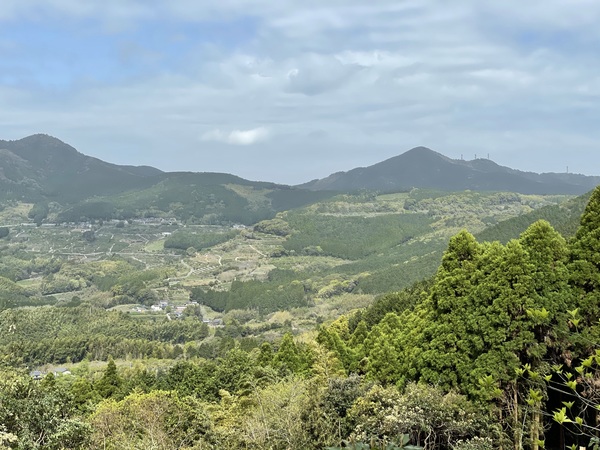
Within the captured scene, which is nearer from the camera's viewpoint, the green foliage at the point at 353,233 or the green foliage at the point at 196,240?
the green foliage at the point at 353,233

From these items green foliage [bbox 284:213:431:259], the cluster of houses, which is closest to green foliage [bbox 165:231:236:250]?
green foliage [bbox 284:213:431:259]

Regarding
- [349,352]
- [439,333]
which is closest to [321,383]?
[439,333]

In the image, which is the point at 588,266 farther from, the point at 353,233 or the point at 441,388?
the point at 353,233

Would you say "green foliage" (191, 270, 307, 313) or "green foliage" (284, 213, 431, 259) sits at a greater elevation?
"green foliage" (284, 213, 431, 259)

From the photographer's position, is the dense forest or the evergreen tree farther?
the evergreen tree

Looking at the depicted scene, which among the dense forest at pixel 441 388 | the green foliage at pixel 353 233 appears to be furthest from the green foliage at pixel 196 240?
the dense forest at pixel 441 388

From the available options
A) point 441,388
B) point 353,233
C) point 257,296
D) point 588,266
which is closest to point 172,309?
point 257,296

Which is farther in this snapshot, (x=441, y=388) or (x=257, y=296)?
(x=257, y=296)

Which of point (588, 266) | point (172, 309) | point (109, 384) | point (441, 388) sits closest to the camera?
point (588, 266)

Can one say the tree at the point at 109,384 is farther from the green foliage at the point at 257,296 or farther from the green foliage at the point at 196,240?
the green foliage at the point at 196,240

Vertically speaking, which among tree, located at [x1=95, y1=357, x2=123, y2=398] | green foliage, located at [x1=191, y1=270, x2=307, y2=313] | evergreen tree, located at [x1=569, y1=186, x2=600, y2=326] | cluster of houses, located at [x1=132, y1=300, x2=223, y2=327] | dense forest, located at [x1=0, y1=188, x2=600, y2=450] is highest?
evergreen tree, located at [x1=569, y1=186, x2=600, y2=326]

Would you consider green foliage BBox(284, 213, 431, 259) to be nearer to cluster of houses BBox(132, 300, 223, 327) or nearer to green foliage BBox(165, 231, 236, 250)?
green foliage BBox(165, 231, 236, 250)

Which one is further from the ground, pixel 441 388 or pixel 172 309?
pixel 441 388

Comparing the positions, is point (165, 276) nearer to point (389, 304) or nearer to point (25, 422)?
point (389, 304)
